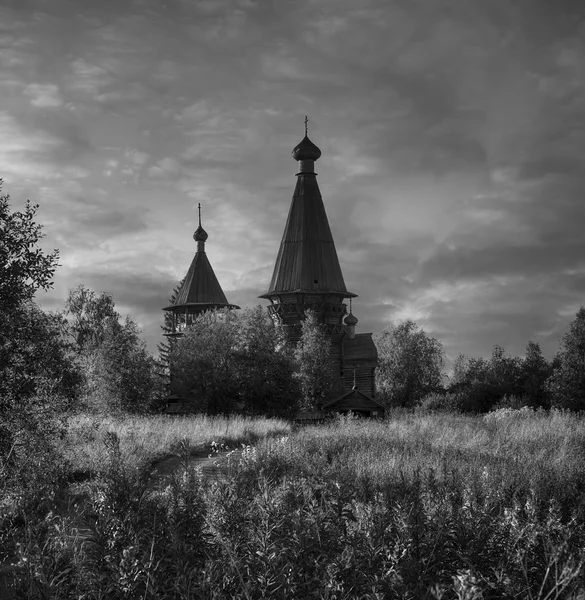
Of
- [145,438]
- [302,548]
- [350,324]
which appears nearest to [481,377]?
[350,324]

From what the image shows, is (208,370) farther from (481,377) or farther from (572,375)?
(481,377)

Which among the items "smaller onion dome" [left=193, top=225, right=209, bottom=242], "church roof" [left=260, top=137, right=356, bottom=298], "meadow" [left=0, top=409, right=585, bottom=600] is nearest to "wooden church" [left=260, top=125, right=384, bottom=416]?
"church roof" [left=260, top=137, right=356, bottom=298]

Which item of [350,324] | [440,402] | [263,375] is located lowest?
[440,402]

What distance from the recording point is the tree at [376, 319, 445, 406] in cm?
6016

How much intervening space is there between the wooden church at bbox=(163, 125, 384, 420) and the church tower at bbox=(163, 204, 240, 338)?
210 centimetres

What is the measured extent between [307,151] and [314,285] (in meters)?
11.4

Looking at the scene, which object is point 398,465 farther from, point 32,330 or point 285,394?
point 285,394

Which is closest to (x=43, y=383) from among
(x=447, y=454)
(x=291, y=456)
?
(x=291, y=456)

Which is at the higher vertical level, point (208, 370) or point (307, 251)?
point (307, 251)

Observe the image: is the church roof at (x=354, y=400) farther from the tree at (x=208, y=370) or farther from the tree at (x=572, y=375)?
the tree at (x=572, y=375)

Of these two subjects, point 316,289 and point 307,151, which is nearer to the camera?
point 316,289

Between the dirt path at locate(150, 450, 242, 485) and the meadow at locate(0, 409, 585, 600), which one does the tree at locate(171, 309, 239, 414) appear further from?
the meadow at locate(0, 409, 585, 600)

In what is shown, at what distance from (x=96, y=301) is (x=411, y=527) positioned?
44649 millimetres

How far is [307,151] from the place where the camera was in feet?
178
